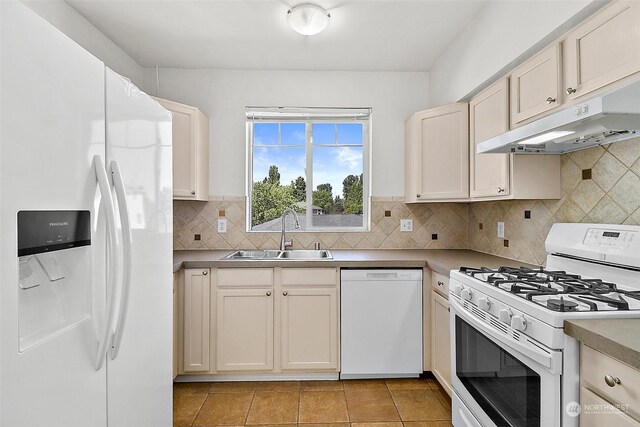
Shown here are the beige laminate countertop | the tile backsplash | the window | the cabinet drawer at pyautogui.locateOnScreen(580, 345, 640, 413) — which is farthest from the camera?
the window

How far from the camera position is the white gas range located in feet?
3.58

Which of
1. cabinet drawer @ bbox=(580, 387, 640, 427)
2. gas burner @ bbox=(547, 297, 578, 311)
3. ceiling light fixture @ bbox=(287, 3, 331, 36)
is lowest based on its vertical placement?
cabinet drawer @ bbox=(580, 387, 640, 427)

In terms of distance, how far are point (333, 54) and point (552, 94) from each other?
1.62 meters

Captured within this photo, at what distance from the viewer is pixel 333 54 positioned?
2.73 m

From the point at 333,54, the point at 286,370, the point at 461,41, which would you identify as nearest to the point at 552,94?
the point at 461,41

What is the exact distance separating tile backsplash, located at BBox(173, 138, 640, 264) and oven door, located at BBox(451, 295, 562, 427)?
0.83 metres

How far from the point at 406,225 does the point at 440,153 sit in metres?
0.71

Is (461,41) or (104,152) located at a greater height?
(461,41)

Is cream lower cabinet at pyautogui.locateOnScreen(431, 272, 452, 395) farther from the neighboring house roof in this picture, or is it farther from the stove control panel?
the neighboring house roof

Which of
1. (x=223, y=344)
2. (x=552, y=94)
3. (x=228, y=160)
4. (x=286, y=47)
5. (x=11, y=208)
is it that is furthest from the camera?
(x=228, y=160)

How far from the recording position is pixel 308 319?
244 centimetres

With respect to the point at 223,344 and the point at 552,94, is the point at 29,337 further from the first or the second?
the point at 552,94

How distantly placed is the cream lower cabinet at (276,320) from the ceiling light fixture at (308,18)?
155 centimetres

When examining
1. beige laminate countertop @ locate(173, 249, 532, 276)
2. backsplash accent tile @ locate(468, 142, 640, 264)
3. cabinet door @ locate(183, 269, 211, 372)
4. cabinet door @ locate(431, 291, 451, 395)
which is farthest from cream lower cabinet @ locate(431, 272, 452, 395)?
cabinet door @ locate(183, 269, 211, 372)
